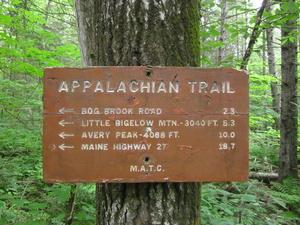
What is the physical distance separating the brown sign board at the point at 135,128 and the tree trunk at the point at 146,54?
106 mm

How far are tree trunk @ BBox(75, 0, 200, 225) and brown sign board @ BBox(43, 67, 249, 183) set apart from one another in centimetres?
11

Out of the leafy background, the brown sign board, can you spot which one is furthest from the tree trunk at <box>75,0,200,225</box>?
the leafy background

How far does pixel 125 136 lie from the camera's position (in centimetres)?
121

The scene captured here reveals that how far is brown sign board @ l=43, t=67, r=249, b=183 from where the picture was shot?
1.20 metres

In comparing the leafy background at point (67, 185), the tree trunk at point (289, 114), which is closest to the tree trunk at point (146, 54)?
the leafy background at point (67, 185)

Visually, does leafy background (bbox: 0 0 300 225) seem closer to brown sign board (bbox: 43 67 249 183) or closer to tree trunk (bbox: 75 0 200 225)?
tree trunk (bbox: 75 0 200 225)

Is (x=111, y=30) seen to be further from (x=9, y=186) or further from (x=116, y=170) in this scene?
(x=9, y=186)

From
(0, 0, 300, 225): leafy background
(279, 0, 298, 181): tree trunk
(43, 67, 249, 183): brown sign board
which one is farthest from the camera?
(279, 0, 298, 181): tree trunk

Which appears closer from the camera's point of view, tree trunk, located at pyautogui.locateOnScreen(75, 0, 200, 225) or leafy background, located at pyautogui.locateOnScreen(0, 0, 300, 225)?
tree trunk, located at pyautogui.locateOnScreen(75, 0, 200, 225)

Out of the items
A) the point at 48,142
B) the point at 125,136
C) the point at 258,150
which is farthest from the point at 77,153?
the point at 258,150

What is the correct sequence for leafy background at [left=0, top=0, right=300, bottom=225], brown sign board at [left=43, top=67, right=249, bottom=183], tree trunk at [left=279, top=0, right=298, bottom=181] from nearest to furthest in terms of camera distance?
1. brown sign board at [left=43, top=67, right=249, bottom=183]
2. leafy background at [left=0, top=0, right=300, bottom=225]
3. tree trunk at [left=279, top=0, right=298, bottom=181]

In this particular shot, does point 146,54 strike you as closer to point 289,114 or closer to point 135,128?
point 135,128

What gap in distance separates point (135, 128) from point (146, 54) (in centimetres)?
43

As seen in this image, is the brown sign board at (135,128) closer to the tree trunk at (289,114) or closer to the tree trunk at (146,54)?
the tree trunk at (146,54)
